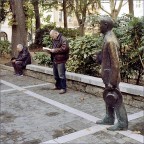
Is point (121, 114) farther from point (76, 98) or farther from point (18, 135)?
point (76, 98)

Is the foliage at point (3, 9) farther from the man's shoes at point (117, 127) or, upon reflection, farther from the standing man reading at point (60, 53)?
the man's shoes at point (117, 127)

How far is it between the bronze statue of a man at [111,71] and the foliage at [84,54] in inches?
147

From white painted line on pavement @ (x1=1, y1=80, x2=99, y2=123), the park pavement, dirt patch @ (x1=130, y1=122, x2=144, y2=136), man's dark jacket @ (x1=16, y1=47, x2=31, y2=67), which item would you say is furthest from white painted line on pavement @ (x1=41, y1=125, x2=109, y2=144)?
man's dark jacket @ (x1=16, y1=47, x2=31, y2=67)

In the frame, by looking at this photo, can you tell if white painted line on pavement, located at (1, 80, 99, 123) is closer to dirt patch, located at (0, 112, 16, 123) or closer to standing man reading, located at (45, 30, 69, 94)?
standing man reading, located at (45, 30, 69, 94)

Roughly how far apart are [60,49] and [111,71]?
3.29 meters

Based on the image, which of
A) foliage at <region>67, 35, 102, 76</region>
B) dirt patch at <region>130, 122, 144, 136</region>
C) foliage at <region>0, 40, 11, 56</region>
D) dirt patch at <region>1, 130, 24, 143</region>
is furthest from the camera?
foliage at <region>0, 40, 11, 56</region>

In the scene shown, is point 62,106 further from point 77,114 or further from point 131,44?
point 131,44

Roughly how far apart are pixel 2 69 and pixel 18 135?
8.70m

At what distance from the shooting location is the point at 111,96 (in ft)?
16.5

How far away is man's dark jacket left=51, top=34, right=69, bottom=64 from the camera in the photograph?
7936 millimetres

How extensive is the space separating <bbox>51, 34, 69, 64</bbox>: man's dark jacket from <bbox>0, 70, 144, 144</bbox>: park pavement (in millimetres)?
987

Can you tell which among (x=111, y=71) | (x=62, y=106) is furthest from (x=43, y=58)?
(x=111, y=71)

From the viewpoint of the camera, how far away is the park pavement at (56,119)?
4.99m

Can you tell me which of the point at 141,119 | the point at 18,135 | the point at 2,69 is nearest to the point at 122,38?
the point at 141,119
